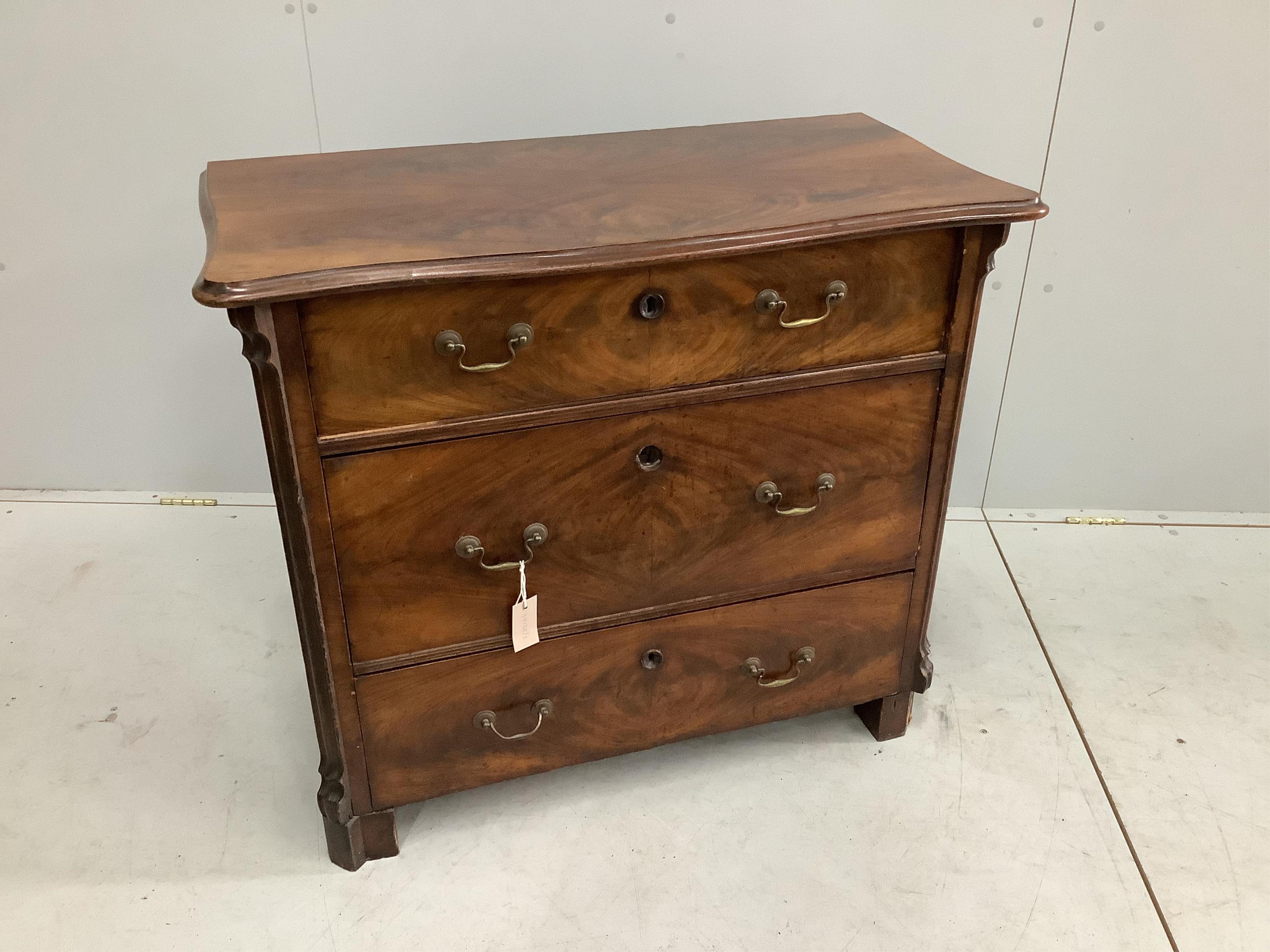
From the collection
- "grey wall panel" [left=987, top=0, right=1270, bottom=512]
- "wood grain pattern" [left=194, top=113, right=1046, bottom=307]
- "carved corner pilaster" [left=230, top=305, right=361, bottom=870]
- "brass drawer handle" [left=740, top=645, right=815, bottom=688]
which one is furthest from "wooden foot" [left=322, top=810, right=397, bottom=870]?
"grey wall panel" [left=987, top=0, right=1270, bottom=512]

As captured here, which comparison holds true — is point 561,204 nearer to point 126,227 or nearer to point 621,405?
point 621,405

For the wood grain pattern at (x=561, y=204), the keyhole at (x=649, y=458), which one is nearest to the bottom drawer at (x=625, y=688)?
the keyhole at (x=649, y=458)

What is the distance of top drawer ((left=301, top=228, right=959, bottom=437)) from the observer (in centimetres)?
121

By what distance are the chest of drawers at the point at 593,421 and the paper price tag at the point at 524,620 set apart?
0.01 metres

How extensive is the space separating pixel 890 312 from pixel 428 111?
0.97 meters

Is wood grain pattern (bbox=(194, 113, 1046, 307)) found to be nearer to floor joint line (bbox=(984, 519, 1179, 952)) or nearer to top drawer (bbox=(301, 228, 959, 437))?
top drawer (bbox=(301, 228, 959, 437))

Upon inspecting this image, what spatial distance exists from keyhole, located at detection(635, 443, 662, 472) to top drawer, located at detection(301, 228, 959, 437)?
3.3 inches

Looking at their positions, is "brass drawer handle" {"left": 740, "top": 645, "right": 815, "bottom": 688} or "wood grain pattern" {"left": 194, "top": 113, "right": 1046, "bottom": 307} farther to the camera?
"brass drawer handle" {"left": 740, "top": 645, "right": 815, "bottom": 688}

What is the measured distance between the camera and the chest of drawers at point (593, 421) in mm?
1227

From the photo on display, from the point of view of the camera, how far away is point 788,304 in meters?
1.34

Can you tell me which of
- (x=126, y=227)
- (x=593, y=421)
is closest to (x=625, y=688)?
(x=593, y=421)

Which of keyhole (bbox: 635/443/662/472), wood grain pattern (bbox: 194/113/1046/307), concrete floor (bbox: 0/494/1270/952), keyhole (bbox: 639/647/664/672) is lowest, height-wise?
concrete floor (bbox: 0/494/1270/952)

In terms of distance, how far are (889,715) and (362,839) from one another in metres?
0.83

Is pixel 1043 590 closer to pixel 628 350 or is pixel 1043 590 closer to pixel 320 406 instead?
pixel 628 350
